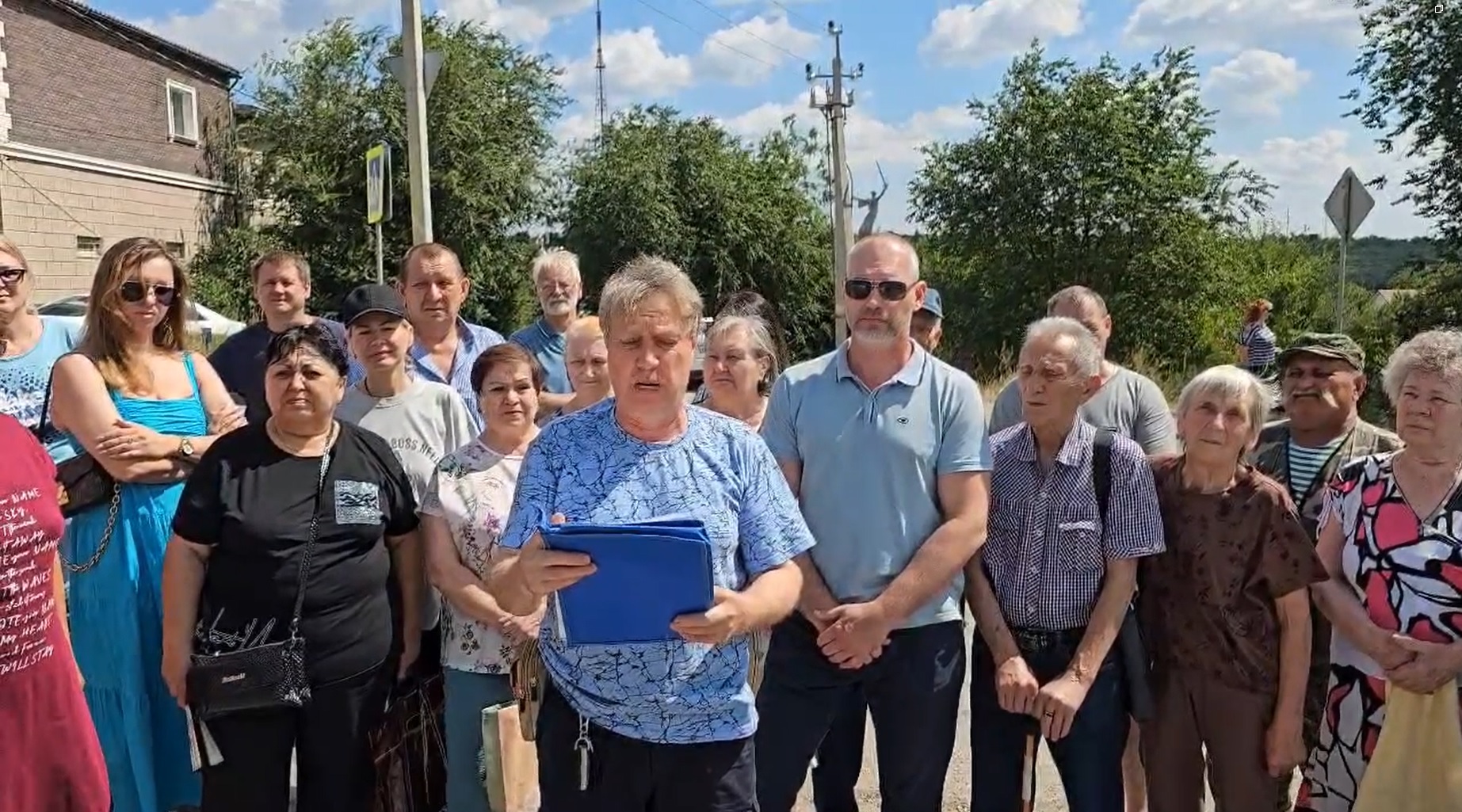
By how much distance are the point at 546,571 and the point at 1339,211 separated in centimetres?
1170

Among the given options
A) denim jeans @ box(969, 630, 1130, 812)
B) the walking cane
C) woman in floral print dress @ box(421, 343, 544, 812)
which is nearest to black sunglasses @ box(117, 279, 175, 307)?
woman in floral print dress @ box(421, 343, 544, 812)

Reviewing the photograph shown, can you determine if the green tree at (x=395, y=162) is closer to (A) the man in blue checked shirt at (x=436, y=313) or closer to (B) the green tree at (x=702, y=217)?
(B) the green tree at (x=702, y=217)

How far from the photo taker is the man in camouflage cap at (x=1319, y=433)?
12.0ft

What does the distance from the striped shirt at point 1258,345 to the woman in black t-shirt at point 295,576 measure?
13.3 m

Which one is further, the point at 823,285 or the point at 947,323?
the point at 823,285

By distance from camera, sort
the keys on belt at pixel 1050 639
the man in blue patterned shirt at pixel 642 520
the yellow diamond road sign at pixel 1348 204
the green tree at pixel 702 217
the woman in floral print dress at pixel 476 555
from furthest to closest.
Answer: the green tree at pixel 702 217 → the yellow diamond road sign at pixel 1348 204 → the woman in floral print dress at pixel 476 555 → the keys on belt at pixel 1050 639 → the man in blue patterned shirt at pixel 642 520

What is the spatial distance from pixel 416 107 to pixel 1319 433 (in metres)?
9.72

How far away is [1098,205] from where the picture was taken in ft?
60.8

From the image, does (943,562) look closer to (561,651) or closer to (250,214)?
(561,651)

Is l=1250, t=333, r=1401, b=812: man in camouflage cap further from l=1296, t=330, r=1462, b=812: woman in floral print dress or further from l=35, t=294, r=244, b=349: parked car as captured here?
l=35, t=294, r=244, b=349: parked car

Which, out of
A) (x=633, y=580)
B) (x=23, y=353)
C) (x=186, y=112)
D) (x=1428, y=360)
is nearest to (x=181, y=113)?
(x=186, y=112)

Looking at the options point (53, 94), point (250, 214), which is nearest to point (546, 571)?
point (53, 94)

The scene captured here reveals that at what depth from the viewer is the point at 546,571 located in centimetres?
207

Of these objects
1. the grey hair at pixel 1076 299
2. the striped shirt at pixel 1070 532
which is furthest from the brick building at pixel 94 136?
the striped shirt at pixel 1070 532
